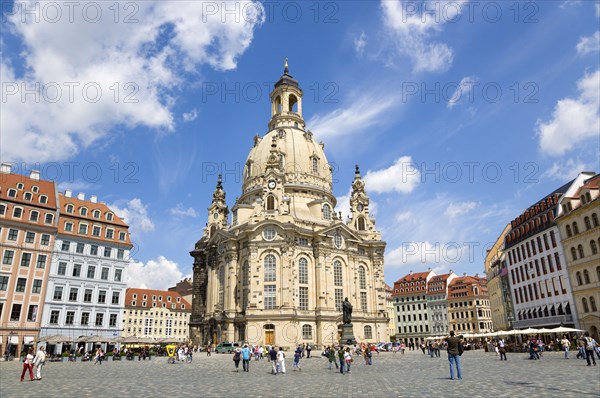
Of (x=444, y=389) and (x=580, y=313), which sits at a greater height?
(x=580, y=313)

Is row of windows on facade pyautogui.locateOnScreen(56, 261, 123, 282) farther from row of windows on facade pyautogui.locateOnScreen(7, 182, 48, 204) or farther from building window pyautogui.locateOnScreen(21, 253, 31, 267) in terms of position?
row of windows on facade pyautogui.locateOnScreen(7, 182, 48, 204)

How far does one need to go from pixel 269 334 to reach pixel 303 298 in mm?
7432

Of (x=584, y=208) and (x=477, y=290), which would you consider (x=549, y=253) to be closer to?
(x=584, y=208)

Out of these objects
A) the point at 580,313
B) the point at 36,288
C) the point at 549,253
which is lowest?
the point at 580,313

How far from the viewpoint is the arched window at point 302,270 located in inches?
2494

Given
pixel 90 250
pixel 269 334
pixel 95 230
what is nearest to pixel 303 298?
pixel 269 334

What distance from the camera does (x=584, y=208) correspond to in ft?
152

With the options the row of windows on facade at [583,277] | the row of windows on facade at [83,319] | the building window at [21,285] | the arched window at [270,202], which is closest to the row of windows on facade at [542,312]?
the row of windows on facade at [583,277]

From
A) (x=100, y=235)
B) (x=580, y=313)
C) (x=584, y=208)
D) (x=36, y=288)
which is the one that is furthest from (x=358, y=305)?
(x=36, y=288)

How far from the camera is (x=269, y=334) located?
5841 cm

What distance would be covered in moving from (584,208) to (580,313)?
11.9 metres

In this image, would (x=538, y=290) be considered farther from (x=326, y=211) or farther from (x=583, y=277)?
(x=326, y=211)

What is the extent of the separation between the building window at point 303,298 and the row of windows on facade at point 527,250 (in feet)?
102

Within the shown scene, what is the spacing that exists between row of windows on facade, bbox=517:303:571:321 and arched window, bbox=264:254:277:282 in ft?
117
